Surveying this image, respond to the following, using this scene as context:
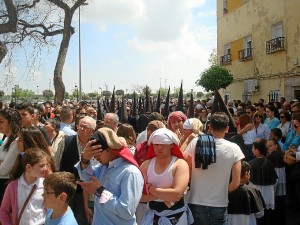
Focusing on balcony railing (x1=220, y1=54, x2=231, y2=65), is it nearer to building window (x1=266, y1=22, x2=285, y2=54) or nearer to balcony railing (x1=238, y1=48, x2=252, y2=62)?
balcony railing (x1=238, y1=48, x2=252, y2=62)

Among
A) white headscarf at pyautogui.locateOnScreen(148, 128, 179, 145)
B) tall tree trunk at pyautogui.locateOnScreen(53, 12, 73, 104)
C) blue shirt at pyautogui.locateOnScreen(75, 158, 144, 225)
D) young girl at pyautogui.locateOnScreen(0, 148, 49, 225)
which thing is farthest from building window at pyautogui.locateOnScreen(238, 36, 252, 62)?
blue shirt at pyautogui.locateOnScreen(75, 158, 144, 225)

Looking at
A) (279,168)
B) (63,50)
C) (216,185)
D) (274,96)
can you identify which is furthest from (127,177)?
(274,96)

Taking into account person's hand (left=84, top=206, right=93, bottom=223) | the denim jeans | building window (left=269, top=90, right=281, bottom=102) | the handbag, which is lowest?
person's hand (left=84, top=206, right=93, bottom=223)

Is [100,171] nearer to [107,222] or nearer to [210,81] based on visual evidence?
[107,222]

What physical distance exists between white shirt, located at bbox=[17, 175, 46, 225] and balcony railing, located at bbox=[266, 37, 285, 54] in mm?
17042

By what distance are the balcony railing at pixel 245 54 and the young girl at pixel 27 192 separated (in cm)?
2013

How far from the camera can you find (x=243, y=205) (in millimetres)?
4730

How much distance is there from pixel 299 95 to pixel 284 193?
11756mm

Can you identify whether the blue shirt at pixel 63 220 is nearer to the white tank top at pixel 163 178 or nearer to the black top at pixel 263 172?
the white tank top at pixel 163 178

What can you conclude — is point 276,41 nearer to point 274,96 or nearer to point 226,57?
point 274,96

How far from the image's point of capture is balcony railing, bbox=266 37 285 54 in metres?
18.7

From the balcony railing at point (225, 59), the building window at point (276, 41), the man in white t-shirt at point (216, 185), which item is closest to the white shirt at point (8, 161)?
the man in white t-shirt at point (216, 185)

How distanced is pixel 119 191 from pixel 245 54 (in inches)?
830

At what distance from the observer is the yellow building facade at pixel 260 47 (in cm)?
1812
